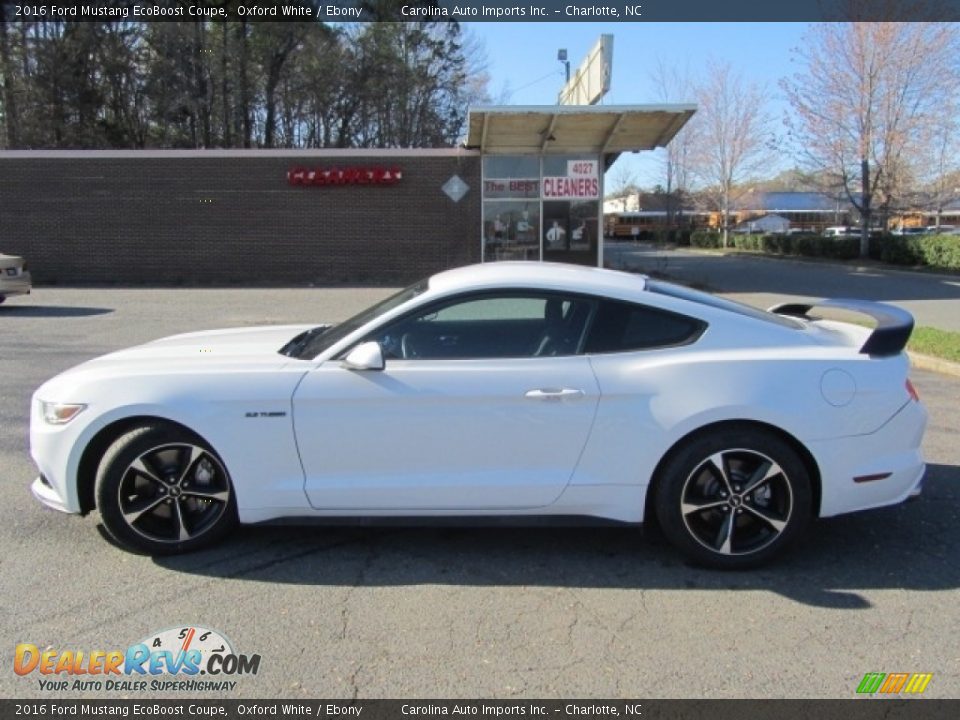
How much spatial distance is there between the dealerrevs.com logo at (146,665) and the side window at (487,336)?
153 centimetres

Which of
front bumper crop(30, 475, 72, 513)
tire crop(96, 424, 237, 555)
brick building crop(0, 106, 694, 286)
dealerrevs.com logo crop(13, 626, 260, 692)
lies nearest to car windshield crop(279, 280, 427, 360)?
tire crop(96, 424, 237, 555)

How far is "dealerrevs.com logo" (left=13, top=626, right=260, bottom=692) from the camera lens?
2768 mm

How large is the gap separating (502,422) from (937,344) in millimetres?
8037

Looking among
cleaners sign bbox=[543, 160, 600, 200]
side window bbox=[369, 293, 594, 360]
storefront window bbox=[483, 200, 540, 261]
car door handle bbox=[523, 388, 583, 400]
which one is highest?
cleaners sign bbox=[543, 160, 600, 200]

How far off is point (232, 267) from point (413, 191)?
5.46 meters

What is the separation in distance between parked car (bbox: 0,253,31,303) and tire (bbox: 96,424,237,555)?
1216cm

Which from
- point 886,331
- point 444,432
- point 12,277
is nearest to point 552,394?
point 444,432

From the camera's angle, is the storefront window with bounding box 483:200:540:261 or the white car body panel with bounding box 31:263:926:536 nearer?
the white car body panel with bounding box 31:263:926:536

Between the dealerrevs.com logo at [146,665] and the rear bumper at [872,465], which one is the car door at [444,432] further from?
the rear bumper at [872,465]

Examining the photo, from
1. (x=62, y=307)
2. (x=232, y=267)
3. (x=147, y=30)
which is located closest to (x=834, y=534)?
(x=62, y=307)

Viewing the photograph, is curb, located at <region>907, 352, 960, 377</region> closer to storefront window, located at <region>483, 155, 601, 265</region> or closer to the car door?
the car door

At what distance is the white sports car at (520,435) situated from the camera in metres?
3.52

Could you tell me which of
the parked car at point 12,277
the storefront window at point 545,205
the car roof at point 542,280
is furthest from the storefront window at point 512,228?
the car roof at point 542,280
